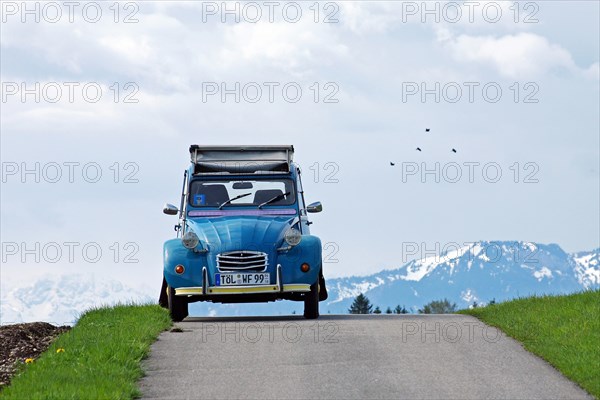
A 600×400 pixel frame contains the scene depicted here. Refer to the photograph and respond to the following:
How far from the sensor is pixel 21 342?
1527 cm

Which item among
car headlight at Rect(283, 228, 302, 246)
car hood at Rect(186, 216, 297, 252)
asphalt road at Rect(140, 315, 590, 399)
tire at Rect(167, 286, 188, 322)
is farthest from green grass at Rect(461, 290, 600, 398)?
tire at Rect(167, 286, 188, 322)

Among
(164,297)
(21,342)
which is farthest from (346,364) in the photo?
(164,297)

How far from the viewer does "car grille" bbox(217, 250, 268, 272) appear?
58.1 feet

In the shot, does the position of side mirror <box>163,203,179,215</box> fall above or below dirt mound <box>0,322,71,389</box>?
above

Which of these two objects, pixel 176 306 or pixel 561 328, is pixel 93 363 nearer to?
pixel 176 306

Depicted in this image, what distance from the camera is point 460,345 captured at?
1408 centimetres

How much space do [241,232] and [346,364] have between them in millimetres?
5863

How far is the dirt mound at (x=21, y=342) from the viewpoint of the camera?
44.0 ft

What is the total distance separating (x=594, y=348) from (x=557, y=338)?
1.10 metres

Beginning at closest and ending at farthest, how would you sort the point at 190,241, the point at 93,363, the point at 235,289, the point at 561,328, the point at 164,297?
the point at 93,363
the point at 561,328
the point at 235,289
the point at 190,241
the point at 164,297

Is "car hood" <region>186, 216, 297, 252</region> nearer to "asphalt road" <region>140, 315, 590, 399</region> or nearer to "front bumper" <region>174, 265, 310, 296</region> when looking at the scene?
"front bumper" <region>174, 265, 310, 296</region>

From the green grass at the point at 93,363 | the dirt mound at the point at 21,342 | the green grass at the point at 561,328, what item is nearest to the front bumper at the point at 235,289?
the green grass at the point at 93,363

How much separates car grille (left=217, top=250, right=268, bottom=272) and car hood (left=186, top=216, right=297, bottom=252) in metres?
0.08

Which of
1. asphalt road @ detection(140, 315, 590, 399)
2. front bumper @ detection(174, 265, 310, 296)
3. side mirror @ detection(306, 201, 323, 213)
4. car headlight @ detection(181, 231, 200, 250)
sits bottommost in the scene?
asphalt road @ detection(140, 315, 590, 399)
